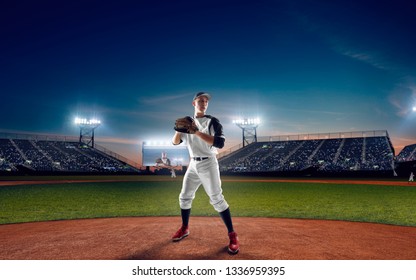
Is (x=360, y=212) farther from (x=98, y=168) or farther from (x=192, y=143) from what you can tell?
(x=98, y=168)

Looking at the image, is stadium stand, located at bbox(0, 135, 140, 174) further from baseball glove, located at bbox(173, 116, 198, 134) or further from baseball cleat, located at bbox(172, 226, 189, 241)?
baseball glove, located at bbox(173, 116, 198, 134)

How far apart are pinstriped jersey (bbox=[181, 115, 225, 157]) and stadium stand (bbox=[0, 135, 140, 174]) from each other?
34.7m

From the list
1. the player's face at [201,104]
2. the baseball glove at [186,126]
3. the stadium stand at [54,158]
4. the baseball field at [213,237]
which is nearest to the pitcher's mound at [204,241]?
the baseball field at [213,237]

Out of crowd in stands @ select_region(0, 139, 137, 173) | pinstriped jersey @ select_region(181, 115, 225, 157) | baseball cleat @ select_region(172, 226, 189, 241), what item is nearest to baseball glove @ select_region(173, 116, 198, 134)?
pinstriped jersey @ select_region(181, 115, 225, 157)

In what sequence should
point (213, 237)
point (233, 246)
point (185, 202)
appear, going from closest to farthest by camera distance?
point (233, 246), point (185, 202), point (213, 237)

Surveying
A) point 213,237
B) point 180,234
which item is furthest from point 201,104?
point 213,237

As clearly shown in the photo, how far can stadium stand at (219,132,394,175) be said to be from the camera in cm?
3788

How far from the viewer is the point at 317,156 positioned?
42.1m

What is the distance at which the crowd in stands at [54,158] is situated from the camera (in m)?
38.2

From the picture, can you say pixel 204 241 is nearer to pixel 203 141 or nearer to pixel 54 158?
pixel 203 141

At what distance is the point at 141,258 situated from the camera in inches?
147

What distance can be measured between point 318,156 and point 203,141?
40792 millimetres
